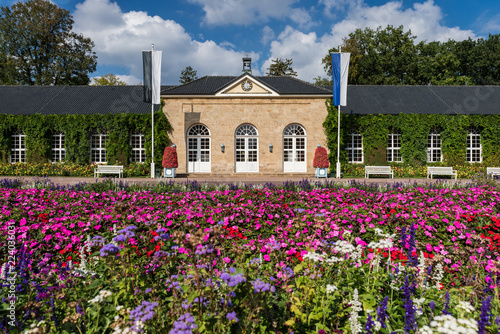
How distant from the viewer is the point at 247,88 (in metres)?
20.8

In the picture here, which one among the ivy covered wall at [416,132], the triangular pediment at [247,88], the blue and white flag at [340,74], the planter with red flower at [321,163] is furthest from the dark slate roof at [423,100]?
the triangular pediment at [247,88]

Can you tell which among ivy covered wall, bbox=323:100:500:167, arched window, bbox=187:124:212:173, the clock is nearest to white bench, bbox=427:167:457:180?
ivy covered wall, bbox=323:100:500:167

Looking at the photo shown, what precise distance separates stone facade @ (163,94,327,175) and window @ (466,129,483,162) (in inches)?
437

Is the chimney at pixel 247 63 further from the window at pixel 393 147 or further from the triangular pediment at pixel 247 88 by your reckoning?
the window at pixel 393 147

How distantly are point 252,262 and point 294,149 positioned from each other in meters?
19.0

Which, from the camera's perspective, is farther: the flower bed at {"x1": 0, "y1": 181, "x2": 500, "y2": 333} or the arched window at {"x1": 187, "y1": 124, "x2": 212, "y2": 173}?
the arched window at {"x1": 187, "y1": 124, "x2": 212, "y2": 173}

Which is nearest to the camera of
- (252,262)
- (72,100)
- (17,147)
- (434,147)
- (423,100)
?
(252,262)

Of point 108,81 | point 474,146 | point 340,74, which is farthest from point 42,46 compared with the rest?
point 474,146

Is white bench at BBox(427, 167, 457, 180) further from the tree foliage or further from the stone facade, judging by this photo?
the tree foliage

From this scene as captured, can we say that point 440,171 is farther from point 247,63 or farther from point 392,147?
point 247,63

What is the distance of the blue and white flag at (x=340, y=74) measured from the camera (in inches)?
738

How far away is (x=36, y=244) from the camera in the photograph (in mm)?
3945

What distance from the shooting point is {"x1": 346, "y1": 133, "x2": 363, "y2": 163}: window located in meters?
21.8

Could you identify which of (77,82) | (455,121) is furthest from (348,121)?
(77,82)
